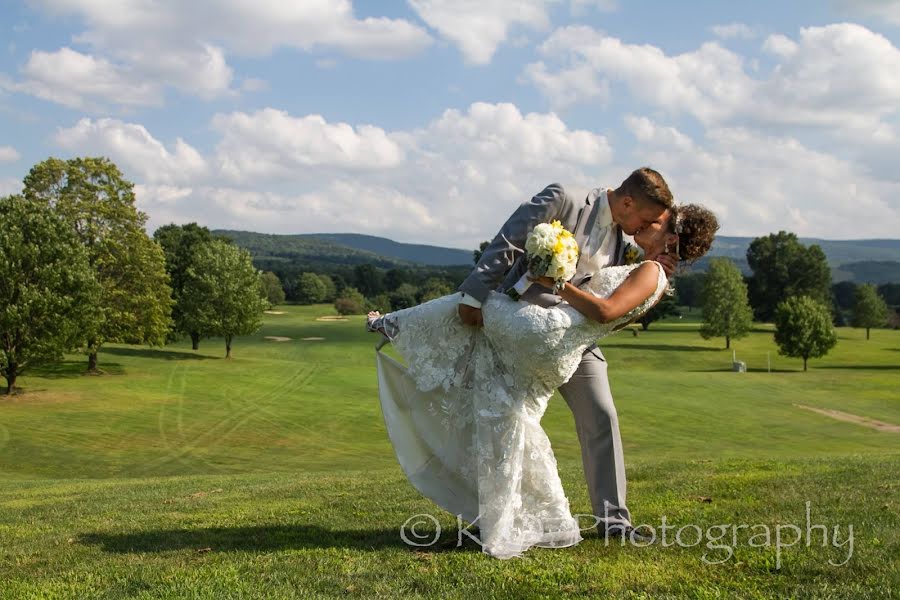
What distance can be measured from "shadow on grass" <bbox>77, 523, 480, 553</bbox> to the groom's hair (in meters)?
3.06

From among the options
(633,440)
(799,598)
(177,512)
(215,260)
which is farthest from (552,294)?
(215,260)

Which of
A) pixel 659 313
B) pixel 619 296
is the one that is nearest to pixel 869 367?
pixel 659 313

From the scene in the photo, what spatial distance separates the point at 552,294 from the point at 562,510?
1.74 m

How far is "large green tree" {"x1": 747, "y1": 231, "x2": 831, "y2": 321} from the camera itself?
316 ft

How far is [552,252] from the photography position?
19.3 ft

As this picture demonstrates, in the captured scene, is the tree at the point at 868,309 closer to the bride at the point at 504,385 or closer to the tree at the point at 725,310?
the tree at the point at 725,310

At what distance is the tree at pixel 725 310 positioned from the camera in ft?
249

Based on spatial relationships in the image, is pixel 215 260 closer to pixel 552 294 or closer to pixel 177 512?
pixel 177 512

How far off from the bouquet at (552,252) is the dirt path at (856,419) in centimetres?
3587

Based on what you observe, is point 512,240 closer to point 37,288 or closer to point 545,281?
point 545,281

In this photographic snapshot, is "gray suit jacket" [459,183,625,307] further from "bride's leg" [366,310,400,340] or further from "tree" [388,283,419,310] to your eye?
"tree" [388,283,419,310]

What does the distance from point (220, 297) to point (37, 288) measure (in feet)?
67.4

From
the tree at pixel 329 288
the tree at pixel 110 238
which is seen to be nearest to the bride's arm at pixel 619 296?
the tree at pixel 110 238

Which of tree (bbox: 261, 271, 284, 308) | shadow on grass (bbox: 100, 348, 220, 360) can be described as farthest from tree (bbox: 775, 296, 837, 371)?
tree (bbox: 261, 271, 284, 308)
